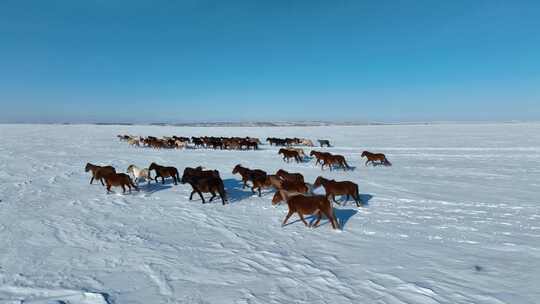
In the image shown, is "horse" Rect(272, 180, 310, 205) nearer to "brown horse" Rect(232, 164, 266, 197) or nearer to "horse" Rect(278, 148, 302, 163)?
"brown horse" Rect(232, 164, 266, 197)

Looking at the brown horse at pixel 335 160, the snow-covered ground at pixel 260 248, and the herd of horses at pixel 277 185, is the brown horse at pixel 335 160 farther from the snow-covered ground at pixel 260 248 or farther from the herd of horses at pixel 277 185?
the herd of horses at pixel 277 185

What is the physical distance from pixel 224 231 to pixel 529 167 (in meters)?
15.4

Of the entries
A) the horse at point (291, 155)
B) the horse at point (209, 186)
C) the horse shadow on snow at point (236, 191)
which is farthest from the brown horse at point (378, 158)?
the horse at point (209, 186)

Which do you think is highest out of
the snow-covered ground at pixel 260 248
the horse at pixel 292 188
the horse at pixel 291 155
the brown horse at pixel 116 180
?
the horse at pixel 291 155

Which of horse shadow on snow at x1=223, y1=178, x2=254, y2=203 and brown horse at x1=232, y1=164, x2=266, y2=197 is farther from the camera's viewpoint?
brown horse at x1=232, y1=164, x2=266, y2=197

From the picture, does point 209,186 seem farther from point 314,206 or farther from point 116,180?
point 314,206

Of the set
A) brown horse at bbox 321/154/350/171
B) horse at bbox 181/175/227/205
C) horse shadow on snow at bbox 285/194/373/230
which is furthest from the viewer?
brown horse at bbox 321/154/350/171

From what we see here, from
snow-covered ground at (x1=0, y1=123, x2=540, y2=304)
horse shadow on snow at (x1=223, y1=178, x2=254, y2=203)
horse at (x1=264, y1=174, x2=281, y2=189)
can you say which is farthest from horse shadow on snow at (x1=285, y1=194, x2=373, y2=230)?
horse shadow on snow at (x1=223, y1=178, x2=254, y2=203)

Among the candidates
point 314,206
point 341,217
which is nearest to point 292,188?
point 341,217

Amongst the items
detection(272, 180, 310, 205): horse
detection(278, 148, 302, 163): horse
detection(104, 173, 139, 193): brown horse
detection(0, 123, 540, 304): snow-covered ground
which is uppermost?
detection(278, 148, 302, 163): horse

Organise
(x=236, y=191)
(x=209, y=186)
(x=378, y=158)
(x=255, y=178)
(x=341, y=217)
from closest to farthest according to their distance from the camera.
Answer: (x=341, y=217)
(x=209, y=186)
(x=255, y=178)
(x=236, y=191)
(x=378, y=158)

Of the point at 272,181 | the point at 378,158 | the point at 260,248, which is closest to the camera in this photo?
the point at 260,248

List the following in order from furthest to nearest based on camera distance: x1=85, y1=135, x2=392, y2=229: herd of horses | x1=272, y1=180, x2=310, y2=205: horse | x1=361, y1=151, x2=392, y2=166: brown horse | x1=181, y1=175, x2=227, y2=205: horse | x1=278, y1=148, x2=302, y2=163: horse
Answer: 1. x1=278, y1=148, x2=302, y2=163: horse
2. x1=361, y1=151, x2=392, y2=166: brown horse
3. x1=181, y1=175, x2=227, y2=205: horse
4. x1=272, y1=180, x2=310, y2=205: horse
5. x1=85, y1=135, x2=392, y2=229: herd of horses

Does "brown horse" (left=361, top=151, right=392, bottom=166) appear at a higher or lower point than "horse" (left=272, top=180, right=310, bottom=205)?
higher
